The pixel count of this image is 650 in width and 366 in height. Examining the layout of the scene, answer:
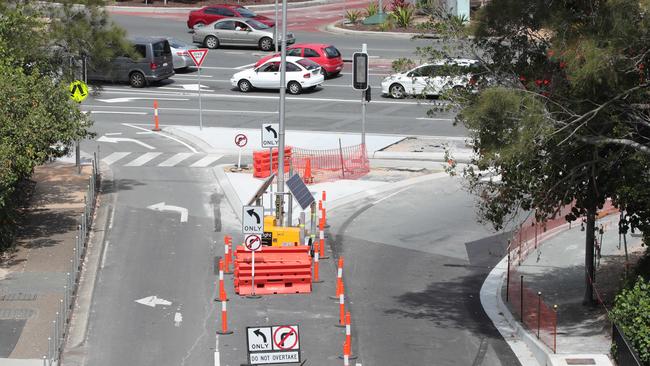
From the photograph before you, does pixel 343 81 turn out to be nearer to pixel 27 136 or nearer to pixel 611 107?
pixel 27 136

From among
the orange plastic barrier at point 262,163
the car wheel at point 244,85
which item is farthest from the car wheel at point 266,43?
the orange plastic barrier at point 262,163

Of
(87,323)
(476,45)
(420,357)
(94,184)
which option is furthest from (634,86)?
(94,184)

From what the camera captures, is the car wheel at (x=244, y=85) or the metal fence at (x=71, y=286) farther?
the car wheel at (x=244, y=85)

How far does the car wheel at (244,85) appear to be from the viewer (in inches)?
1912

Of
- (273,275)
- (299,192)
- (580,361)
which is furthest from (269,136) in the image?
(580,361)

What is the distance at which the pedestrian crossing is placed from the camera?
122ft

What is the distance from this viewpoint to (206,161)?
37750 millimetres

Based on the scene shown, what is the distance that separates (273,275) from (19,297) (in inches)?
201

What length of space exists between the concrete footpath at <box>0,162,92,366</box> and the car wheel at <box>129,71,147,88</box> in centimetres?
1384

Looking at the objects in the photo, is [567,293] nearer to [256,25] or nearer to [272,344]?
[272,344]

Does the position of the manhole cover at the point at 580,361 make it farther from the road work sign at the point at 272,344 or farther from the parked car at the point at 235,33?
the parked car at the point at 235,33

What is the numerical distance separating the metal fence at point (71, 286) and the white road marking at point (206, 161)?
4.67m

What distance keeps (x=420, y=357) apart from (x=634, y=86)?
19.5ft

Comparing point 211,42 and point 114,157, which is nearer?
point 114,157
